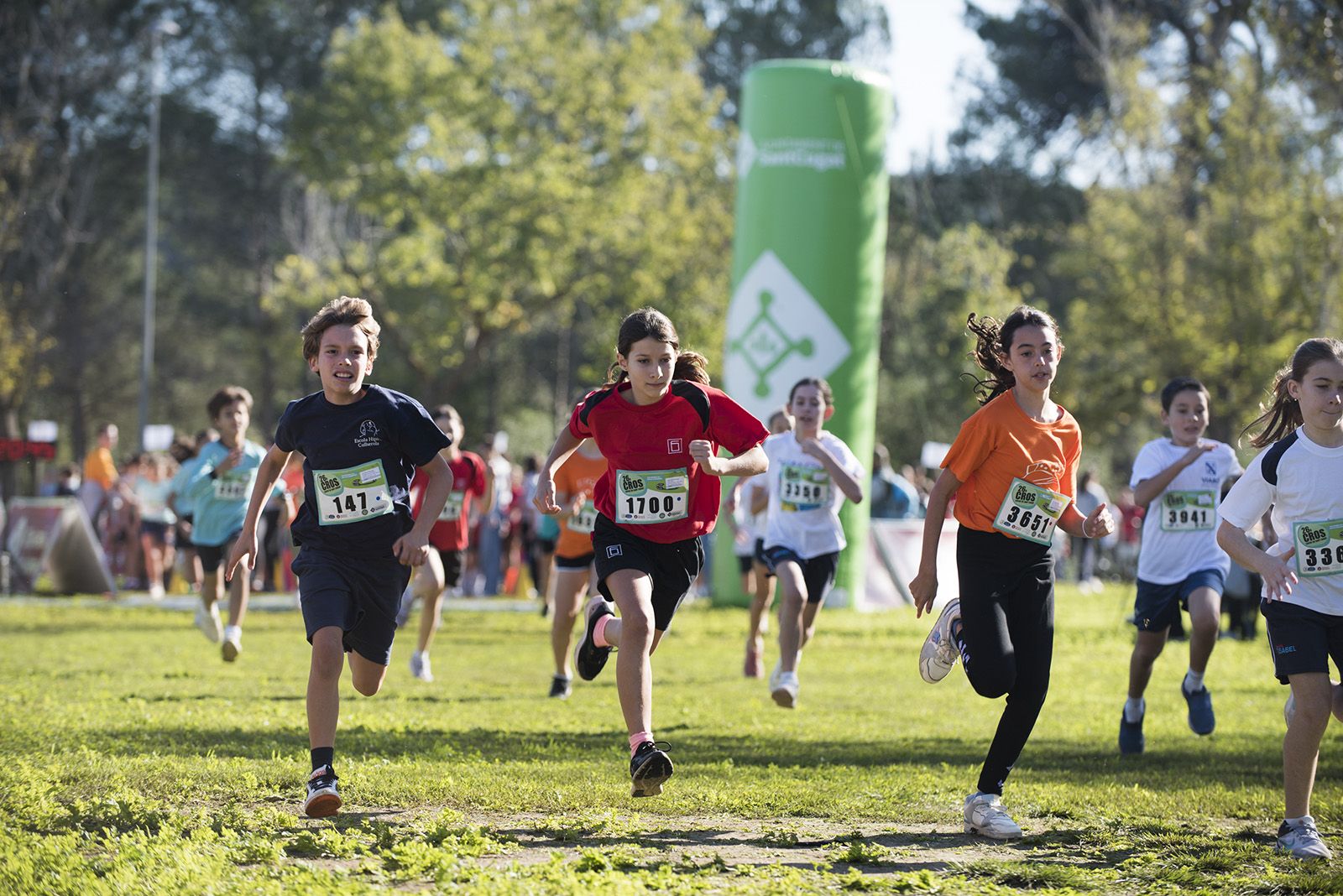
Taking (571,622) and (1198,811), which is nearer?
(1198,811)

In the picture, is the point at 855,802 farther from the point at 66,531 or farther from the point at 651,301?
the point at 651,301

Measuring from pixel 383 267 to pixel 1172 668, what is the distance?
22.1 metres

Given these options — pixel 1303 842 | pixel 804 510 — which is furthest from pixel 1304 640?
pixel 804 510

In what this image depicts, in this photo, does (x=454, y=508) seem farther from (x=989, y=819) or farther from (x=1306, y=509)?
(x=1306, y=509)

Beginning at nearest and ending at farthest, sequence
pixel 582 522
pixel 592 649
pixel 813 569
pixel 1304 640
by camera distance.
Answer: pixel 1304 640
pixel 592 649
pixel 813 569
pixel 582 522

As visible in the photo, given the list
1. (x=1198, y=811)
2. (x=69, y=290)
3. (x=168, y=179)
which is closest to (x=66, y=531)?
(x=1198, y=811)

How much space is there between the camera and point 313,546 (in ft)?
21.4

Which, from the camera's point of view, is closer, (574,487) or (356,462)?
(356,462)

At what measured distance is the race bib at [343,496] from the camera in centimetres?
650

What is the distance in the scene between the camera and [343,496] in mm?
6504

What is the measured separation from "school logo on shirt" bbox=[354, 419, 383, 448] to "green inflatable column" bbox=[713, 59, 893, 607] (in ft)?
45.6

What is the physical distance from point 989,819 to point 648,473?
2.02 metres

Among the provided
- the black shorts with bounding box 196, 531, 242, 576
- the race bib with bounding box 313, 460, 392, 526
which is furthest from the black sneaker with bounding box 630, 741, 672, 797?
the black shorts with bounding box 196, 531, 242, 576

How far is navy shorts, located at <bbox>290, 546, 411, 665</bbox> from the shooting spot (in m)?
6.36
